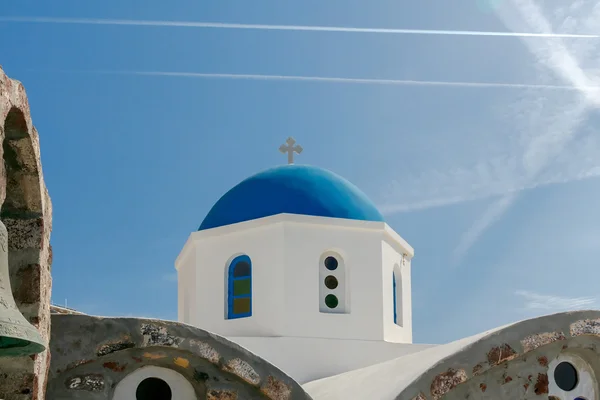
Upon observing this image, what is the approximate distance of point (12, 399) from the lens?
4582 millimetres

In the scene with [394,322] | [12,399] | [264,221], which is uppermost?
[264,221]

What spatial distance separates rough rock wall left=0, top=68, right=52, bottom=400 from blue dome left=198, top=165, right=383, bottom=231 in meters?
5.32

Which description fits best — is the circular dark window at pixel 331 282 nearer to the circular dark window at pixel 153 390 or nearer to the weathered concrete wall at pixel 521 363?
the weathered concrete wall at pixel 521 363

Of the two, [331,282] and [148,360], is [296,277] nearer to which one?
[331,282]

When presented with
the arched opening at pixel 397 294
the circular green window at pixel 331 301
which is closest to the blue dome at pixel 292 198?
the arched opening at pixel 397 294

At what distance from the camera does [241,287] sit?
32.6 feet

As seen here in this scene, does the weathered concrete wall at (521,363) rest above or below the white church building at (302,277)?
below

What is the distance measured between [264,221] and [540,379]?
4.27 m

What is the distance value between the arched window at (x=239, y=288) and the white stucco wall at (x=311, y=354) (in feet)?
1.91

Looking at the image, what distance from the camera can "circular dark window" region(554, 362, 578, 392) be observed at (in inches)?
265

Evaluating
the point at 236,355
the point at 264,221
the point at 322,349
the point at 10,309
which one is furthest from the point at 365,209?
the point at 10,309

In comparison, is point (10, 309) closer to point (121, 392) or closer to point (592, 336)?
point (121, 392)

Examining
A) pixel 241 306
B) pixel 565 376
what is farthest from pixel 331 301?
pixel 565 376

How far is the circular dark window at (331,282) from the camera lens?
990 cm
